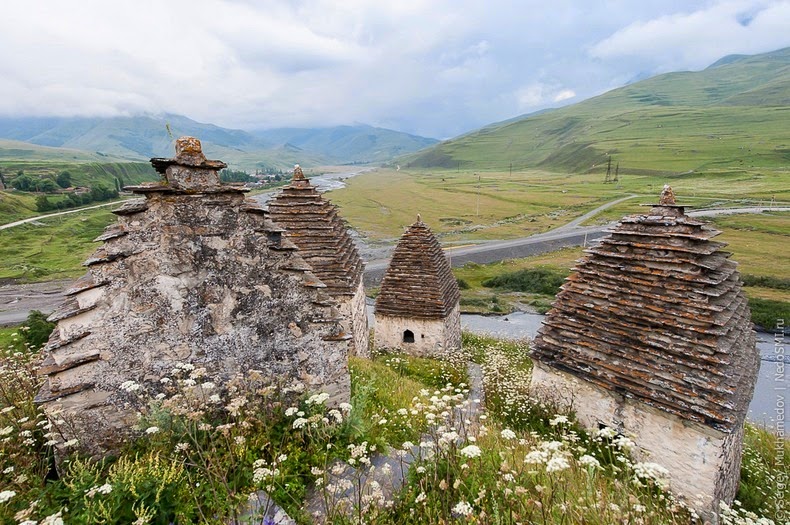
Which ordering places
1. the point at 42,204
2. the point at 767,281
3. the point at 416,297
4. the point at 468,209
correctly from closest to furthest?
the point at 416,297, the point at 767,281, the point at 42,204, the point at 468,209

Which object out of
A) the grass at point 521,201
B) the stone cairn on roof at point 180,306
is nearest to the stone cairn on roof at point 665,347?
the stone cairn on roof at point 180,306

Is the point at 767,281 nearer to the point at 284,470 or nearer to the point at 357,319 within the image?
the point at 357,319

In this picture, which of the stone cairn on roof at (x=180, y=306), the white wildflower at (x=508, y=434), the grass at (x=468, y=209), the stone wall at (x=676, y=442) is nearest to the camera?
the white wildflower at (x=508, y=434)

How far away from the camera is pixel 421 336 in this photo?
17.2 m

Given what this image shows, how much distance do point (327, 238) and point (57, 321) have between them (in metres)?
9.07

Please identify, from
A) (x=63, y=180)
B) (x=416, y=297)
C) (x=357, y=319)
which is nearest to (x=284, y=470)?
(x=357, y=319)

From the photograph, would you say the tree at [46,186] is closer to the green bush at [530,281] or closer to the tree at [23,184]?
the tree at [23,184]

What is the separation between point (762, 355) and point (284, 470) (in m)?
34.7

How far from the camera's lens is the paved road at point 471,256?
4147cm

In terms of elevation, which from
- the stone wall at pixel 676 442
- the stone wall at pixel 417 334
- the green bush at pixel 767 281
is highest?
the stone wall at pixel 676 442

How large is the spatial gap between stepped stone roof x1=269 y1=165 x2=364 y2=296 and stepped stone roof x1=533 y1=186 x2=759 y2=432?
676 centimetres

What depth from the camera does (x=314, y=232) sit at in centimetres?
1337

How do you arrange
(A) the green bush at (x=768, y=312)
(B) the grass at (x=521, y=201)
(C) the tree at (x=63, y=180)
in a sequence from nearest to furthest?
(A) the green bush at (x=768, y=312)
(B) the grass at (x=521, y=201)
(C) the tree at (x=63, y=180)

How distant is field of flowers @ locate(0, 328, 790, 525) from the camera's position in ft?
11.3
